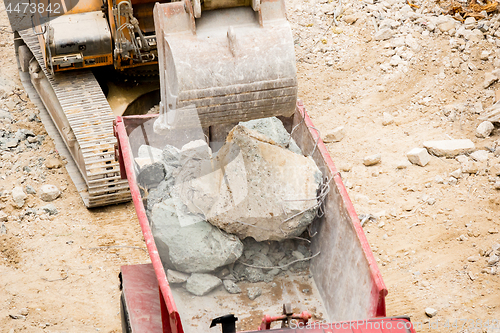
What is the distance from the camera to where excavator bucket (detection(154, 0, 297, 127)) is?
3.96 metres

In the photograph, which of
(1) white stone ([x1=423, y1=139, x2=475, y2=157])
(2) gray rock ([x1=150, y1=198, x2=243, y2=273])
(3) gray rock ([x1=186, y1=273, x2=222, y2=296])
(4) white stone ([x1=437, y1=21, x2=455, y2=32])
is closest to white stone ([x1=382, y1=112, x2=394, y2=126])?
(1) white stone ([x1=423, y1=139, x2=475, y2=157])

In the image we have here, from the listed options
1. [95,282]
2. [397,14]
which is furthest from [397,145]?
[95,282]

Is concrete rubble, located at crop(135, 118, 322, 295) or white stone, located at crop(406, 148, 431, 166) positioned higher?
concrete rubble, located at crop(135, 118, 322, 295)

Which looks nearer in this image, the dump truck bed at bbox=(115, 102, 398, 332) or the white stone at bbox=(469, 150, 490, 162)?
the dump truck bed at bbox=(115, 102, 398, 332)

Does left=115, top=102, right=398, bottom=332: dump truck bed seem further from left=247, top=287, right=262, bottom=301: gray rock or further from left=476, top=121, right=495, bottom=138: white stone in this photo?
left=476, top=121, right=495, bottom=138: white stone

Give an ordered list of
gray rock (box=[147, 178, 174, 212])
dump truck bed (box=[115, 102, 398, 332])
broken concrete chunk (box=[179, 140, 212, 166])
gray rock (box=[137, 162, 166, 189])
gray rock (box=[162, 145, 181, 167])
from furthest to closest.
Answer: gray rock (box=[162, 145, 181, 167]) < broken concrete chunk (box=[179, 140, 212, 166]) < gray rock (box=[137, 162, 166, 189]) < gray rock (box=[147, 178, 174, 212]) < dump truck bed (box=[115, 102, 398, 332])

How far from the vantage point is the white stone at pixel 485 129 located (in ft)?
22.6

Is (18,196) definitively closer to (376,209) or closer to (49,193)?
(49,193)

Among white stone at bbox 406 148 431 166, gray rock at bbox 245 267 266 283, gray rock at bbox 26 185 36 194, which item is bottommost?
gray rock at bbox 26 185 36 194

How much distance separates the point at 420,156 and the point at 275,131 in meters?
2.29

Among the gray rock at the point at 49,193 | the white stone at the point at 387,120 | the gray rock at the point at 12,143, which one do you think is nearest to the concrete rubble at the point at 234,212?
the gray rock at the point at 49,193

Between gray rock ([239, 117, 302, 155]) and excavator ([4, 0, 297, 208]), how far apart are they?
724mm

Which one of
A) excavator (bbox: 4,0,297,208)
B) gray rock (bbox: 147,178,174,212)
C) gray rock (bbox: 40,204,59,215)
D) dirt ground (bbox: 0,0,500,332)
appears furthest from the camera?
gray rock (bbox: 40,204,59,215)

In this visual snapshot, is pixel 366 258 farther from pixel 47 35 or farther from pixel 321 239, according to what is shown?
pixel 47 35
